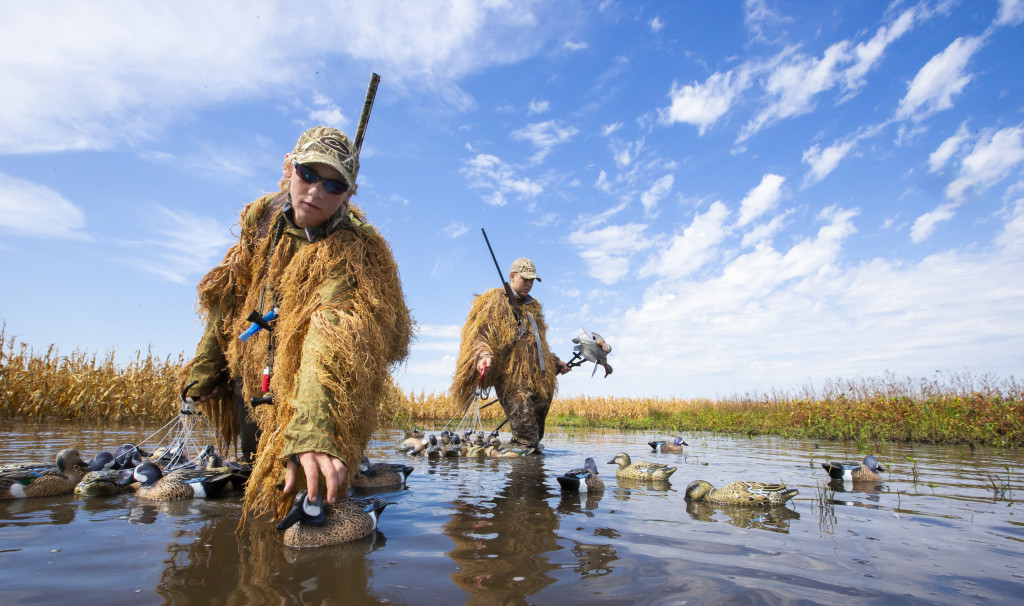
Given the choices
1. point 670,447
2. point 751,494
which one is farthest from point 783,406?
point 751,494

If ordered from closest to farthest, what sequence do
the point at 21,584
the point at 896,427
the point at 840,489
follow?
1. the point at 21,584
2. the point at 840,489
3. the point at 896,427

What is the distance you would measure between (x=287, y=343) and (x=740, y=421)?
16918 mm

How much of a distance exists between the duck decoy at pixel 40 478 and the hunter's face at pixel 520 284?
5.54 meters

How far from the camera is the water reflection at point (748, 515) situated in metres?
3.29

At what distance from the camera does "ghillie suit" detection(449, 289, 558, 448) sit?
25.3 feet

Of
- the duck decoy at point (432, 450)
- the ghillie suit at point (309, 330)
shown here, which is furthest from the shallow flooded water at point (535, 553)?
the duck decoy at point (432, 450)

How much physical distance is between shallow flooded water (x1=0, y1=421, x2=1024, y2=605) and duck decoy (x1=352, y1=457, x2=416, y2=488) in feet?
1.20

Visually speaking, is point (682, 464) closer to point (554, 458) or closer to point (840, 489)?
point (554, 458)

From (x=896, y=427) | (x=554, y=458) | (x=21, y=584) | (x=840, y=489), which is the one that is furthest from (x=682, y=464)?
(x=896, y=427)

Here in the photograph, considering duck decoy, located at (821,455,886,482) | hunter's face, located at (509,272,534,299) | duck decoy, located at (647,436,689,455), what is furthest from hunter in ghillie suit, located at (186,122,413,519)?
duck decoy, located at (647,436,689,455)

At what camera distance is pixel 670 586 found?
2.11m

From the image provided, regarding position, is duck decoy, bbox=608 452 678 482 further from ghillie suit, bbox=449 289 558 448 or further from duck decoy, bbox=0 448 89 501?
duck decoy, bbox=0 448 89 501

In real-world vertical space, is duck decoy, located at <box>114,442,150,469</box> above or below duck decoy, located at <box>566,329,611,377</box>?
below

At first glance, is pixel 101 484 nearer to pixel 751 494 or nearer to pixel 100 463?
pixel 100 463
